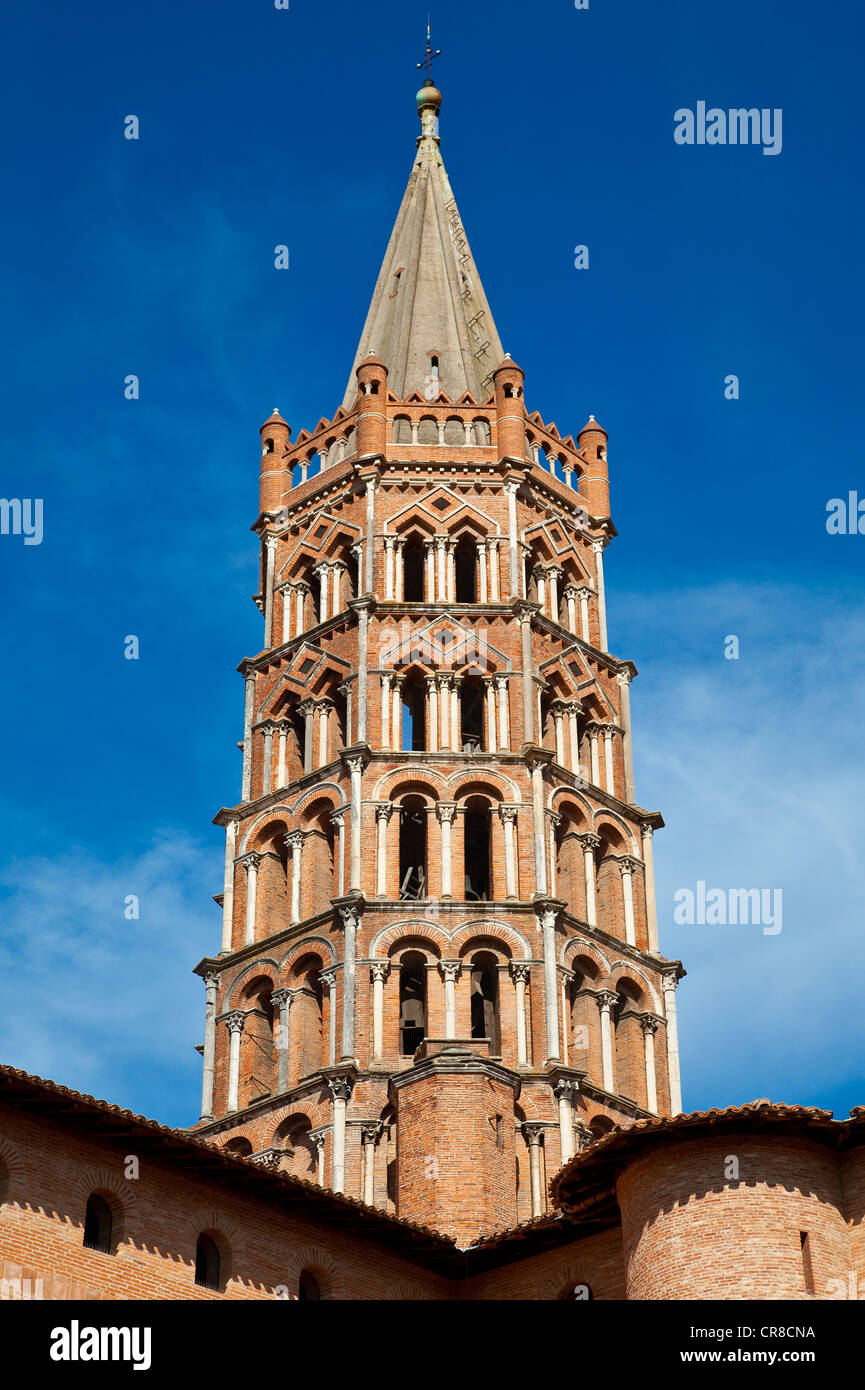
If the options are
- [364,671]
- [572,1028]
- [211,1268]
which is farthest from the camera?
[364,671]

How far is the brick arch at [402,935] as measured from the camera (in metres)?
47.1

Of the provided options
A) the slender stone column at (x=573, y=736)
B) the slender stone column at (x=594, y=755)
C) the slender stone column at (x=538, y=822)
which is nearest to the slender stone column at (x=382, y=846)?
the slender stone column at (x=538, y=822)

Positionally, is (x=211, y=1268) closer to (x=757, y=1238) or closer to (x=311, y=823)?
(x=757, y=1238)

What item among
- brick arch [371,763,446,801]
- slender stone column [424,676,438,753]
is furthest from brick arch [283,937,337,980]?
slender stone column [424,676,438,753]

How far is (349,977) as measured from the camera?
153ft

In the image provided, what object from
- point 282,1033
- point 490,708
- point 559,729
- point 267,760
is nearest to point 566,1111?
point 282,1033

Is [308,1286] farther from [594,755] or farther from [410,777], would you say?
[594,755]

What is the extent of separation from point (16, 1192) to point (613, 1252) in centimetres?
971

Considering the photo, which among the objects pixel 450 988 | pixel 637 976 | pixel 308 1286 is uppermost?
pixel 637 976

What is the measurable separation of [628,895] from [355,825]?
21.8ft

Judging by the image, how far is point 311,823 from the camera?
165 feet

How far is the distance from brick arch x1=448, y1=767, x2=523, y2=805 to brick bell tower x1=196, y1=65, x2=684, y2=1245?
2.6 inches
